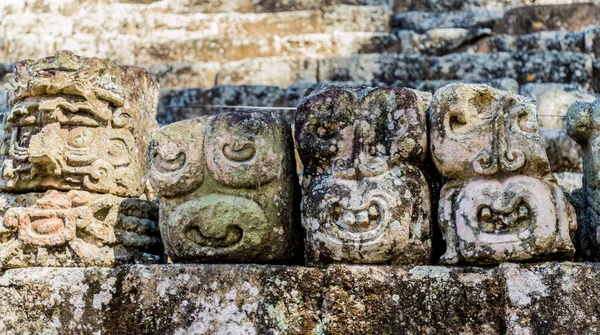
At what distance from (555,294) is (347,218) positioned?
81cm

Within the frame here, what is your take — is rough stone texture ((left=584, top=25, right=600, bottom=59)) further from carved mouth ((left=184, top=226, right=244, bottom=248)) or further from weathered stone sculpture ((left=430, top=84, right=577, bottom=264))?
carved mouth ((left=184, top=226, right=244, bottom=248))

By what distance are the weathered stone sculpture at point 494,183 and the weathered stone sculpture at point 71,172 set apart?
4.69ft

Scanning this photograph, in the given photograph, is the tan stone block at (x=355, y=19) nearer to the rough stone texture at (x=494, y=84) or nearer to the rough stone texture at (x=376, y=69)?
the rough stone texture at (x=376, y=69)

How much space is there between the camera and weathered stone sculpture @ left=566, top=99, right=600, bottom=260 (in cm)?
288

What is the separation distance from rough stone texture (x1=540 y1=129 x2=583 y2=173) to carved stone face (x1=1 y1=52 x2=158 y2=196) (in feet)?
10.9

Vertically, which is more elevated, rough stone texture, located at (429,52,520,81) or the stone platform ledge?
rough stone texture, located at (429,52,520,81)

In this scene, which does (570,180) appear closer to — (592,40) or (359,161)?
(592,40)

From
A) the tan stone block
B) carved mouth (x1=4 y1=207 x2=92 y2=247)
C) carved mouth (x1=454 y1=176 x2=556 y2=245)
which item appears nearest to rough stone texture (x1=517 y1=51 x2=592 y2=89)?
the tan stone block

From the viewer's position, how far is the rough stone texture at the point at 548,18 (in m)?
7.40

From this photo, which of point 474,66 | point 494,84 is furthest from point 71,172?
point 474,66

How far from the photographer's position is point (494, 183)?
9.35ft

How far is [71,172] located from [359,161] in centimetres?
133

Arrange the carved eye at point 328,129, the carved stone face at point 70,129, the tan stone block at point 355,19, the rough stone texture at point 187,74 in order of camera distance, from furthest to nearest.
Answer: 1. the tan stone block at point 355,19
2. the rough stone texture at point 187,74
3. the carved stone face at point 70,129
4. the carved eye at point 328,129

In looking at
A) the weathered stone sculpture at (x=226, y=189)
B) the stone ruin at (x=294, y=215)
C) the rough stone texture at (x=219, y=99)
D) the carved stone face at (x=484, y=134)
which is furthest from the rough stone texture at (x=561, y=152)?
the weathered stone sculpture at (x=226, y=189)
